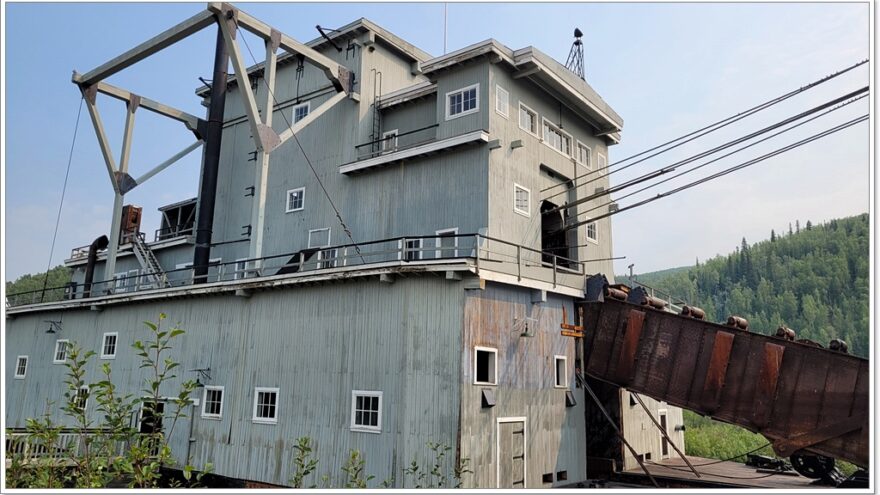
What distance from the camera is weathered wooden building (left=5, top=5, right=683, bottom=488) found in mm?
16500

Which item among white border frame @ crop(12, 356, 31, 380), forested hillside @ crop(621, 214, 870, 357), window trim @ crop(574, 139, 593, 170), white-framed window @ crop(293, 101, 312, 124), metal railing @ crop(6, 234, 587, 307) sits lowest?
white border frame @ crop(12, 356, 31, 380)

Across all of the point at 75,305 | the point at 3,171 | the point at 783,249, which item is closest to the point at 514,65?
the point at 3,171

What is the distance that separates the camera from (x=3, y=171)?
7.23 meters

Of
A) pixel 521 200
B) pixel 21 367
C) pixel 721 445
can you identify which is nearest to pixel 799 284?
pixel 721 445

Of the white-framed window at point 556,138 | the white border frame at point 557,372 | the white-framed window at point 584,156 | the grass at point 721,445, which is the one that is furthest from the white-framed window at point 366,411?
the grass at point 721,445

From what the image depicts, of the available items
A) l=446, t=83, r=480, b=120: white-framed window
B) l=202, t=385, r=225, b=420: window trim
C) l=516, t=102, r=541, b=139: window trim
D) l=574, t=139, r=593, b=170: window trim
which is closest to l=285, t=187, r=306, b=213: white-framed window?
l=446, t=83, r=480, b=120: white-framed window

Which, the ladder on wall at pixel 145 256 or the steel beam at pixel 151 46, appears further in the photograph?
the ladder on wall at pixel 145 256

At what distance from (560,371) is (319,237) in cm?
1112

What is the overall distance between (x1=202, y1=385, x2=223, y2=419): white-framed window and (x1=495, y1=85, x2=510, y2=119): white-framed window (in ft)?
44.9

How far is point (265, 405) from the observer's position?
769 inches

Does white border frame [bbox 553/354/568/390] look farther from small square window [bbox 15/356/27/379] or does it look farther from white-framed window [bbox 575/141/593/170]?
small square window [bbox 15/356/27/379]

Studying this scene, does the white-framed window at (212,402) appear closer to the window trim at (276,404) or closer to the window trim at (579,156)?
the window trim at (276,404)

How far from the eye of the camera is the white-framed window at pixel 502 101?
2103 cm

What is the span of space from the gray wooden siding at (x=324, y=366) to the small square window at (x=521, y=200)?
5.93 metres
